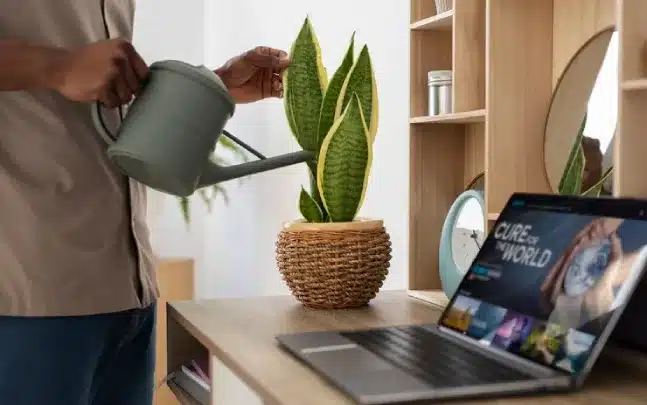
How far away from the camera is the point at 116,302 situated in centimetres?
113

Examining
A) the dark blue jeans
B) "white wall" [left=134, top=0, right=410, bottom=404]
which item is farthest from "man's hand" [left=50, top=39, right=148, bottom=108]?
"white wall" [left=134, top=0, right=410, bottom=404]

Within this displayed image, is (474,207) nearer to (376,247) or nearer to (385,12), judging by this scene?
(376,247)

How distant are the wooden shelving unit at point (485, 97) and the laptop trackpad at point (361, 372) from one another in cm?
48

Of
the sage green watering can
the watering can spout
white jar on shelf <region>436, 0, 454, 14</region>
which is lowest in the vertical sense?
the watering can spout

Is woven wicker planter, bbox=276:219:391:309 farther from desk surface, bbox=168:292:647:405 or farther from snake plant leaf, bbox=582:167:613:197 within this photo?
snake plant leaf, bbox=582:167:613:197

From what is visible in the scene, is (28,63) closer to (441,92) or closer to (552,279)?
A: (552,279)

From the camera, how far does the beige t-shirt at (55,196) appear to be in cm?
106

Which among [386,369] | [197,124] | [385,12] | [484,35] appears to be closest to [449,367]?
[386,369]

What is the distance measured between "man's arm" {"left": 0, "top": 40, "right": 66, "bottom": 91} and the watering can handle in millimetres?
59

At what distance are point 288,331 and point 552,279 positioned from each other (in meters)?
0.41

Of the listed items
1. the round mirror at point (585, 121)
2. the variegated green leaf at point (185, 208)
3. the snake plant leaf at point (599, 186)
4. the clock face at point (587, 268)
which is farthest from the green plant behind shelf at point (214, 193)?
the clock face at point (587, 268)

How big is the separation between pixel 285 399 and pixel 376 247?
0.60 m

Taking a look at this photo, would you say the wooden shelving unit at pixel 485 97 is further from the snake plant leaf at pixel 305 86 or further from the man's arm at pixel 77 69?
the man's arm at pixel 77 69

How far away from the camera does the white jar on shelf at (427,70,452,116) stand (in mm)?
1523
